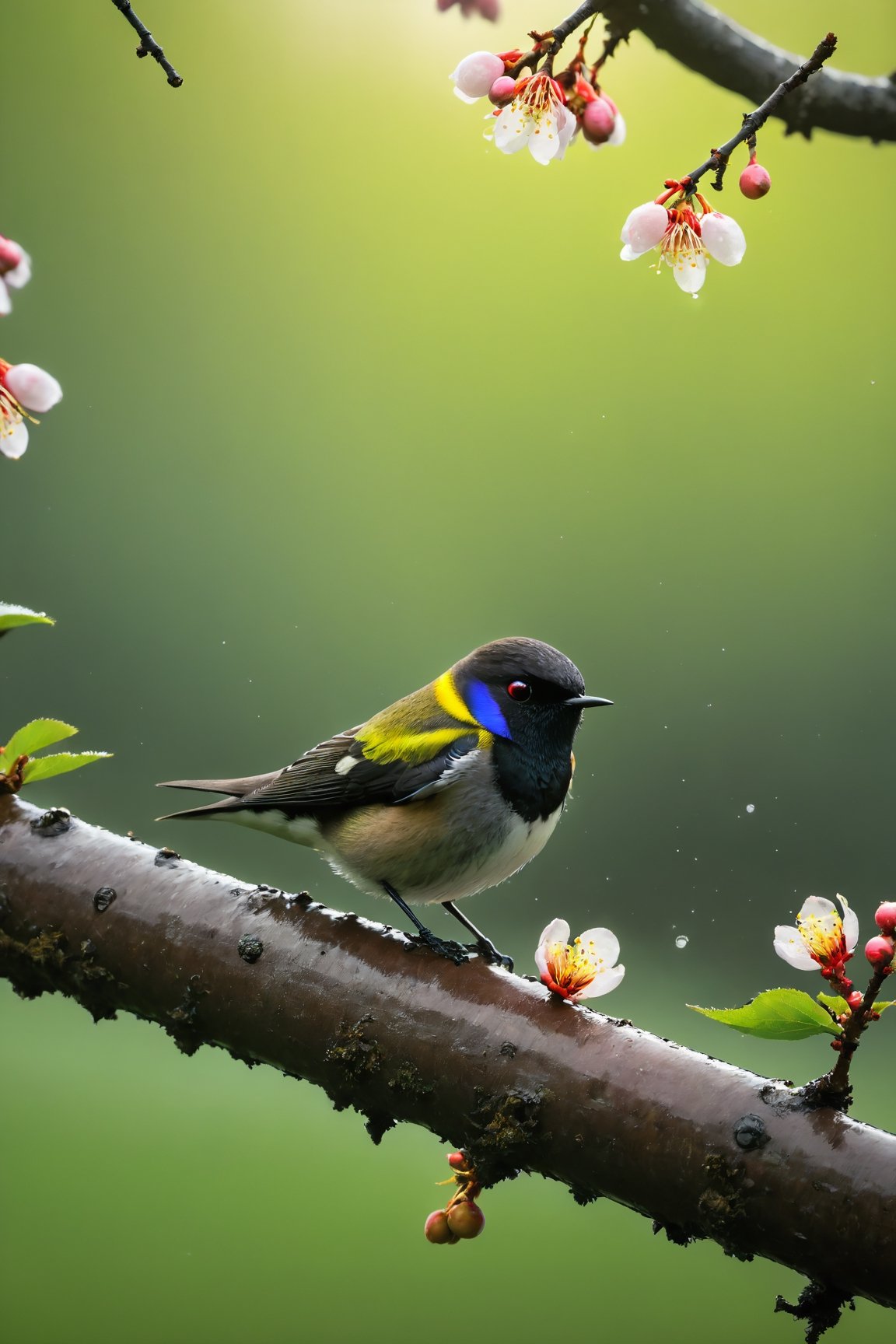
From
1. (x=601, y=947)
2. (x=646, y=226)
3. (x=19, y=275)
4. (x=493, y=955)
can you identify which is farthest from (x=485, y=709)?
(x=19, y=275)

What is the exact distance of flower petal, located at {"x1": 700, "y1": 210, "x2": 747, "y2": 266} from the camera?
1027mm

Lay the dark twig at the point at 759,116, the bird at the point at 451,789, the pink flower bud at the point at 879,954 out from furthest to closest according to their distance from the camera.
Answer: the bird at the point at 451,789, the dark twig at the point at 759,116, the pink flower bud at the point at 879,954

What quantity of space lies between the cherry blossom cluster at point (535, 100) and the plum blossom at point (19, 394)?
42cm

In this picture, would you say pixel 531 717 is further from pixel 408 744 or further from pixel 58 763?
pixel 58 763

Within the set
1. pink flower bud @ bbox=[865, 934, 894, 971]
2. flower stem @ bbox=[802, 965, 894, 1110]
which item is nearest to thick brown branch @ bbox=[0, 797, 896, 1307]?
flower stem @ bbox=[802, 965, 894, 1110]

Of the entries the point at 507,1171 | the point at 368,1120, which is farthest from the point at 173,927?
the point at 507,1171

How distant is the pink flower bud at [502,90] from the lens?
0.97 m

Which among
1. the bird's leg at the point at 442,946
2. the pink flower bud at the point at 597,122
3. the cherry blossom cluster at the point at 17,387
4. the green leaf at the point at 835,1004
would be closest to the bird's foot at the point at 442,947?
the bird's leg at the point at 442,946

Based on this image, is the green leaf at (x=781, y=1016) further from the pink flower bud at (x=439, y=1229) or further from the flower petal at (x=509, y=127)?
the flower petal at (x=509, y=127)

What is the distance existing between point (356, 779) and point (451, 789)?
4.3 inches

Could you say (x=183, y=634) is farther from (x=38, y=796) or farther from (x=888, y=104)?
(x=888, y=104)

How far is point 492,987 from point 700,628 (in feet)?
8.16

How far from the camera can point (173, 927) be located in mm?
941

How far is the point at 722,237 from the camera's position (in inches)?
40.6
